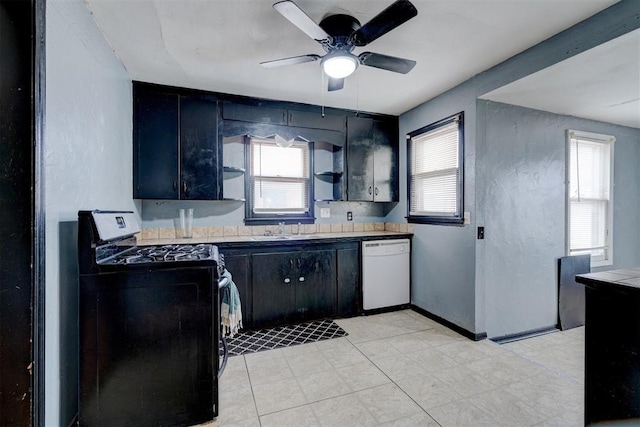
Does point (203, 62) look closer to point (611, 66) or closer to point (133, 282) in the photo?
point (133, 282)

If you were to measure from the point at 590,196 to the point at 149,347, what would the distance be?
485 cm

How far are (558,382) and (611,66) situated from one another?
238 cm

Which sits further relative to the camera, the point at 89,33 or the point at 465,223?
the point at 465,223

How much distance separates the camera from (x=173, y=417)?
Result: 168cm

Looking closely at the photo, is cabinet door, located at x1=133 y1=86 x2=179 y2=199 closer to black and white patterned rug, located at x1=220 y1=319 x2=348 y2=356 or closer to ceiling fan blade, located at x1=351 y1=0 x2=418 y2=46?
black and white patterned rug, located at x1=220 y1=319 x2=348 y2=356

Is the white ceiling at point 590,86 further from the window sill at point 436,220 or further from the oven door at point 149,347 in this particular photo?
the oven door at point 149,347

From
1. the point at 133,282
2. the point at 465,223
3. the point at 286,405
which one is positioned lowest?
the point at 286,405

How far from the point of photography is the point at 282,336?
294 centimetres

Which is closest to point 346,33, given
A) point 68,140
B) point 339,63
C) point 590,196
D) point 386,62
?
point 339,63

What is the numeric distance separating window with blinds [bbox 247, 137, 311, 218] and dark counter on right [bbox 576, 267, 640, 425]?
2.95 m

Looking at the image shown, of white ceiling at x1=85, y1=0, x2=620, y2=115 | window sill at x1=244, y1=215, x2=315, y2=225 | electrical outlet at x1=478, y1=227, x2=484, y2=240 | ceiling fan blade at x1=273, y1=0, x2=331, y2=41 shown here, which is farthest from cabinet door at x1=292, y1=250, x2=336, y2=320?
ceiling fan blade at x1=273, y1=0, x2=331, y2=41

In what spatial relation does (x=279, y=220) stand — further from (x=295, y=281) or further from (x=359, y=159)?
(x=359, y=159)

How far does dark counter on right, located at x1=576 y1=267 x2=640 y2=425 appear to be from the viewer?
1.21 meters

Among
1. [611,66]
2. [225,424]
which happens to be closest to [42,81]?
[225,424]
